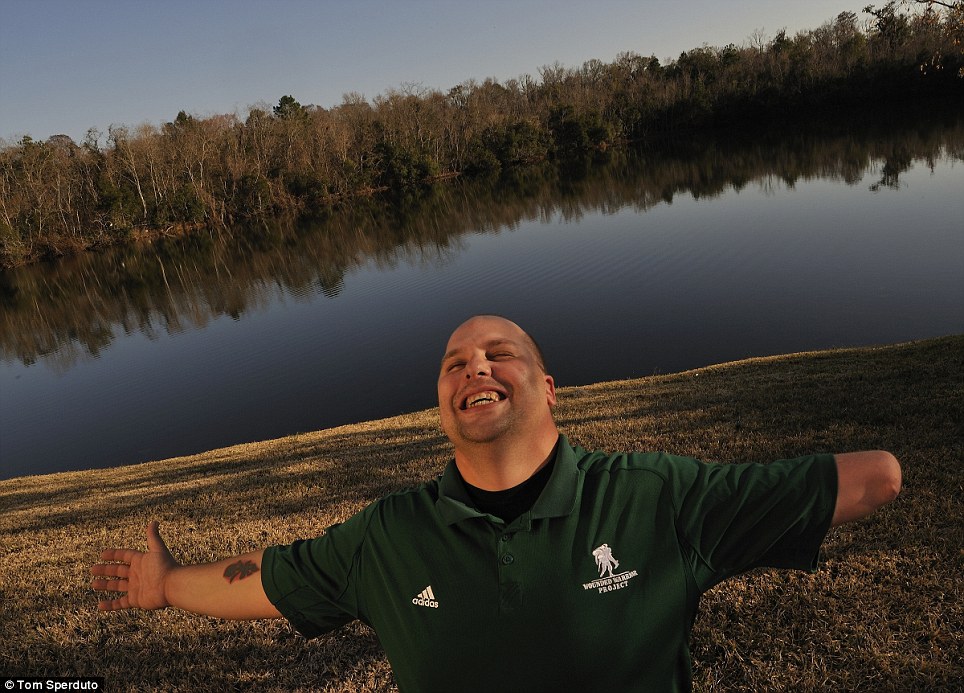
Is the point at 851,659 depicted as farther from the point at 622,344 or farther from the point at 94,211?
→ the point at 94,211

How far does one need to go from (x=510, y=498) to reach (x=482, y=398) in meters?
0.36

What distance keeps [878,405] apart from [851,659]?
4825mm

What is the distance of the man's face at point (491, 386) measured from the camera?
6.72ft

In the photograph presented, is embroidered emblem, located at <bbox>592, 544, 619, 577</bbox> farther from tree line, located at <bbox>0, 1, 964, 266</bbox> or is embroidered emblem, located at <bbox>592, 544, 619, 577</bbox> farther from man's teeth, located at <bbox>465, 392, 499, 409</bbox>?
tree line, located at <bbox>0, 1, 964, 266</bbox>

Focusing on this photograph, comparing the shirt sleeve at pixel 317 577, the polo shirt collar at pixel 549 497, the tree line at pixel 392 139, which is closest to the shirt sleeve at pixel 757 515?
the polo shirt collar at pixel 549 497

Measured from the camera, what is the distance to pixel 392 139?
273ft

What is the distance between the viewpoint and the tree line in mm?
66375

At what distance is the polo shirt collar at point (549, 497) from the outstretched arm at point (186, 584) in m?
0.81

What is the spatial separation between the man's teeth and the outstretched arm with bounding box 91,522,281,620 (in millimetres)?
1009

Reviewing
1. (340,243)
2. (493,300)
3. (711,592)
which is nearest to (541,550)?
(711,592)

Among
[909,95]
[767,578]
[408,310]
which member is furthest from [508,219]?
[909,95]

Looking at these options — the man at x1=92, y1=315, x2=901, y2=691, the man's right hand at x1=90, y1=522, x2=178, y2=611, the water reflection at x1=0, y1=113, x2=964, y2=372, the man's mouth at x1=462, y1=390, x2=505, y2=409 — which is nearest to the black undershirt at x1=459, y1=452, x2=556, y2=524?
the man at x1=92, y1=315, x2=901, y2=691

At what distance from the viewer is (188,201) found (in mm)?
70125

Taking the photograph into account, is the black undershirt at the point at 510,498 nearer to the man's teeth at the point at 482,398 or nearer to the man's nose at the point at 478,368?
the man's teeth at the point at 482,398
